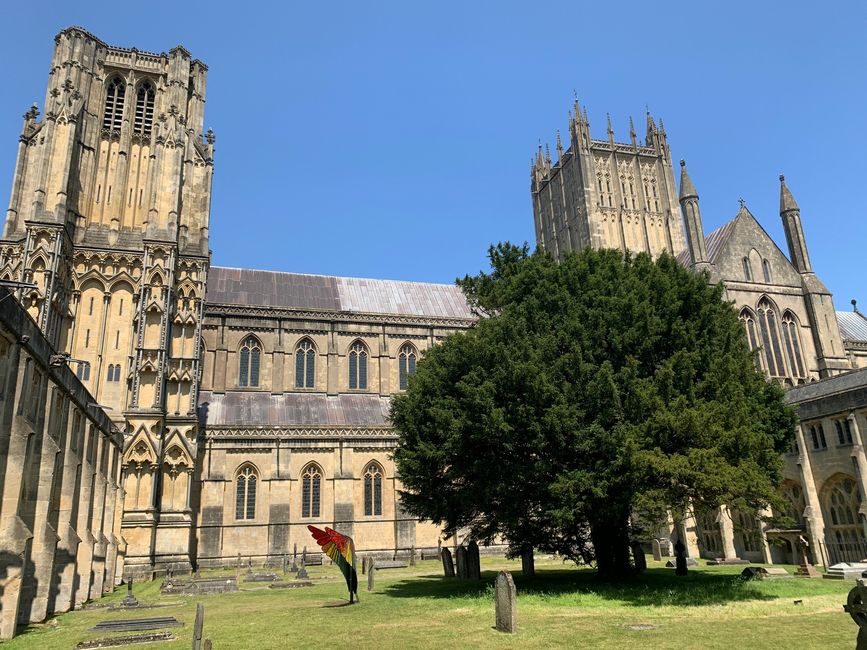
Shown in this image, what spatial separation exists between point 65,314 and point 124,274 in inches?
150

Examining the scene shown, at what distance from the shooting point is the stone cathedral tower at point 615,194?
58.9 metres

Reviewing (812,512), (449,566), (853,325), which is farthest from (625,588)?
(853,325)

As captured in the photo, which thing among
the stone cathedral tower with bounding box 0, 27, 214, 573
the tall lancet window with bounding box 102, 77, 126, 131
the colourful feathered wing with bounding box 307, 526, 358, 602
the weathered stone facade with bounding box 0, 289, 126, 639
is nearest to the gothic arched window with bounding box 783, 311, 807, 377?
the colourful feathered wing with bounding box 307, 526, 358, 602

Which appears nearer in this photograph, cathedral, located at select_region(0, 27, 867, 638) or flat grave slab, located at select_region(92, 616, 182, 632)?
flat grave slab, located at select_region(92, 616, 182, 632)

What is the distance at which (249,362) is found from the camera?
144ft

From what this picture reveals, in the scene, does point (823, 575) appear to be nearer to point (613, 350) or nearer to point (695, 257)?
point (613, 350)

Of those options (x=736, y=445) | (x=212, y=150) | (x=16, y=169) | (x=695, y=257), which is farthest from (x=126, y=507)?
(x=695, y=257)

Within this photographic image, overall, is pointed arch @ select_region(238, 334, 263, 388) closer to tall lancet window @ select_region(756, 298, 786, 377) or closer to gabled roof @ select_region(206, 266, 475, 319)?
gabled roof @ select_region(206, 266, 475, 319)


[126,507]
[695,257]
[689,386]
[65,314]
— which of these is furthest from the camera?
[695,257]

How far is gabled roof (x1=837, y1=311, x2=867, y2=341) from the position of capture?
5050 cm

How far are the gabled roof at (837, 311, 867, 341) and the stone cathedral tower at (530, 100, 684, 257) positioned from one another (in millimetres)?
14391

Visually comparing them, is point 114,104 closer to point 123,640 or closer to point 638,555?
point 123,640

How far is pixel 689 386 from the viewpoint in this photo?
19.6m

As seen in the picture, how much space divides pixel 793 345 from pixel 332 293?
33573 mm
